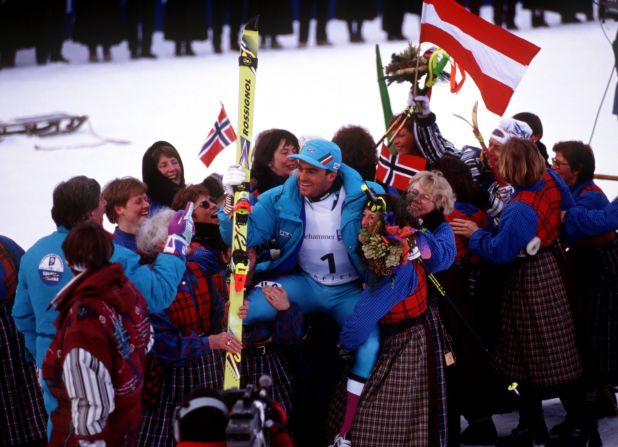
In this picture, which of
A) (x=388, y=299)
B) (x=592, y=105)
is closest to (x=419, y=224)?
(x=388, y=299)

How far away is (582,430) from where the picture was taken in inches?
169

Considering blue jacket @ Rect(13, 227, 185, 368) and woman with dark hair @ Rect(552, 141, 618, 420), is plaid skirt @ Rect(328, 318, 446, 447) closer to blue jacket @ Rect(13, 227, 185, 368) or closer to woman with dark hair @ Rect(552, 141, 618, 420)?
blue jacket @ Rect(13, 227, 185, 368)

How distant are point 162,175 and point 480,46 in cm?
196

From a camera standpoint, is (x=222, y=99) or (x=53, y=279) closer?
(x=53, y=279)

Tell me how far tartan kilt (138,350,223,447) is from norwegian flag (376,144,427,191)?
170cm

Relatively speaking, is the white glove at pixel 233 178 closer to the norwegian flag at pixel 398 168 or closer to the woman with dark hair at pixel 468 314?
the woman with dark hair at pixel 468 314

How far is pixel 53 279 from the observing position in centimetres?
337

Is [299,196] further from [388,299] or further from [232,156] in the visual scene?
[232,156]

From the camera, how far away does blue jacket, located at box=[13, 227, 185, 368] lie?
327 cm

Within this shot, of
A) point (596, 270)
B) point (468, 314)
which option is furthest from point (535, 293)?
point (596, 270)

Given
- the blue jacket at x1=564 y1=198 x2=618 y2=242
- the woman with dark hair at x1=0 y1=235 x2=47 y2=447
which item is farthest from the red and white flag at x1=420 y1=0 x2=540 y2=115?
the woman with dark hair at x1=0 y1=235 x2=47 y2=447

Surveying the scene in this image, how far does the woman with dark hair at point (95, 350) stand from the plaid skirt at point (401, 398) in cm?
108

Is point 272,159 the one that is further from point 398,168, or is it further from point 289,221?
point 289,221

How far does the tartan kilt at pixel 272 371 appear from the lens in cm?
391
